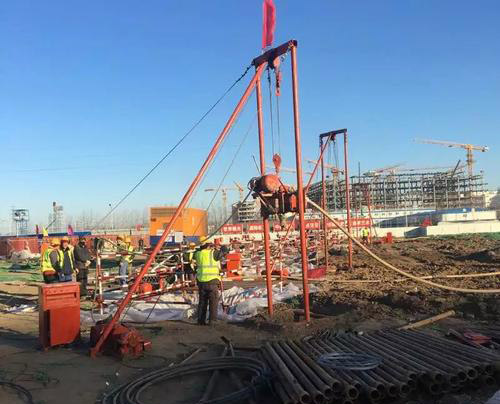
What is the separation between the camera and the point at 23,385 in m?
6.72

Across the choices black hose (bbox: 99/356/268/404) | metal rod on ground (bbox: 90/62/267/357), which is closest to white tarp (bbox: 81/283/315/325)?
metal rod on ground (bbox: 90/62/267/357)

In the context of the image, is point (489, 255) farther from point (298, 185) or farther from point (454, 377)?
point (454, 377)

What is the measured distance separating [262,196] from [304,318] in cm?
263

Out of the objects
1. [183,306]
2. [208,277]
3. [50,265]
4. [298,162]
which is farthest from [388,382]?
[50,265]

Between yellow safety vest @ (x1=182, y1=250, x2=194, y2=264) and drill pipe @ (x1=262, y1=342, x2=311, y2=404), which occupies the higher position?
yellow safety vest @ (x1=182, y1=250, x2=194, y2=264)

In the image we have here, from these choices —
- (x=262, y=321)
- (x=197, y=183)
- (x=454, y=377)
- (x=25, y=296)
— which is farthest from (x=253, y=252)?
(x=454, y=377)

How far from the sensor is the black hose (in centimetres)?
578

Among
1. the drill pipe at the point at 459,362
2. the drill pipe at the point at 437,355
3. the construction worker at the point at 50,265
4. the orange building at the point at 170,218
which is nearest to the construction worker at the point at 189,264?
the construction worker at the point at 50,265

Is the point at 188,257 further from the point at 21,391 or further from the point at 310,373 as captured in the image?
the point at 310,373

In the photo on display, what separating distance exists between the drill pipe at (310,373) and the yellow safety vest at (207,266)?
11.4 feet

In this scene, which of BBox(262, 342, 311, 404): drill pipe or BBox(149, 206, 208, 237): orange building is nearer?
BBox(262, 342, 311, 404): drill pipe

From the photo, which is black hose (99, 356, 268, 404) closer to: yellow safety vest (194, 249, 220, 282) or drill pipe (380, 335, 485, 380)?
drill pipe (380, 335, 485, 380)

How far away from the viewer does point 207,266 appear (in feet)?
34.2

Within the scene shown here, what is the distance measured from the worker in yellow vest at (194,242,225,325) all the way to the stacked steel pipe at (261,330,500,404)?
3.59 m
